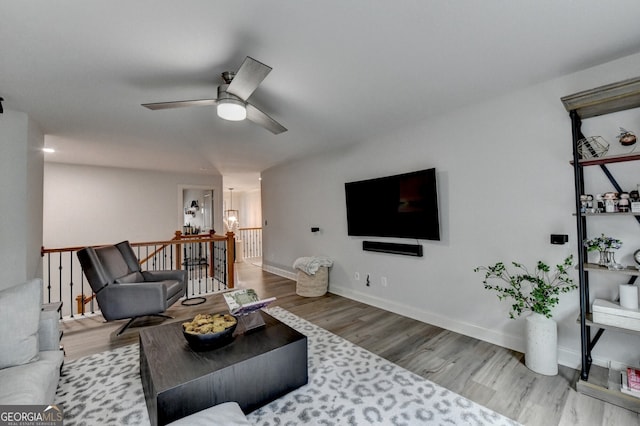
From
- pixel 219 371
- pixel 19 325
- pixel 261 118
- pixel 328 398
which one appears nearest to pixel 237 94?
pixel 261 118

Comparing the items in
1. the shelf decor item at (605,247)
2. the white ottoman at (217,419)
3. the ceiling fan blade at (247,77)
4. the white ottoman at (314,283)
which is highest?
the ceiling fan blade at (247,77)

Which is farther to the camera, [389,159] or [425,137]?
[389,159]

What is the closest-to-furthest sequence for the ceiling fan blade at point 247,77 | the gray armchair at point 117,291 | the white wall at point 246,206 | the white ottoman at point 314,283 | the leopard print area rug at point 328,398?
1. the ceiling fan blade at point 247,77
2. the leopard print area rug at point 328,398
3. the gray armchair at point 117,291
4. the white ottoman at point 314,283
5. the white wall at point 246,206

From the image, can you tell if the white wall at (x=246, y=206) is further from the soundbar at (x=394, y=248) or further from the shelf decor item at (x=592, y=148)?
the shelf decor item at (x=592, y=148)

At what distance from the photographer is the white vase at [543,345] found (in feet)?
7.18

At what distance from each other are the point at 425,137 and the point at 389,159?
0.56m

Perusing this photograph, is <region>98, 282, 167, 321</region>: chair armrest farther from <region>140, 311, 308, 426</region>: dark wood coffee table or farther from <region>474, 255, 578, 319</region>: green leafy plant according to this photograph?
<region>474, 255, 578, 319</region>: green leafy plant

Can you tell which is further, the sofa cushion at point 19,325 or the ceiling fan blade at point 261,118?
the ceiling fan blade at point 261,118

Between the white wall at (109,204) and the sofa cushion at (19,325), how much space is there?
489 cm

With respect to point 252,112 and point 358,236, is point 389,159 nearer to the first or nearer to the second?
point 358,236

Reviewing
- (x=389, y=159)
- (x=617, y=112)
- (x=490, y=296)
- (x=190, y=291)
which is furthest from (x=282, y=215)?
(x=617, y=112)

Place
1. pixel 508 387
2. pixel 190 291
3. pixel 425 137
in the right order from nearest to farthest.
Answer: pixel 508 387
pixel 425 137
pixel 190 291

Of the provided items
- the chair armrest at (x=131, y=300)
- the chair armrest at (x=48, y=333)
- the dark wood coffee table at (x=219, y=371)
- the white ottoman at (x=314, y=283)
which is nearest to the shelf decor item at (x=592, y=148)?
the dark wood coffee table at (x=219, y=371)

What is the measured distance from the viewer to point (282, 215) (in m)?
5.97
